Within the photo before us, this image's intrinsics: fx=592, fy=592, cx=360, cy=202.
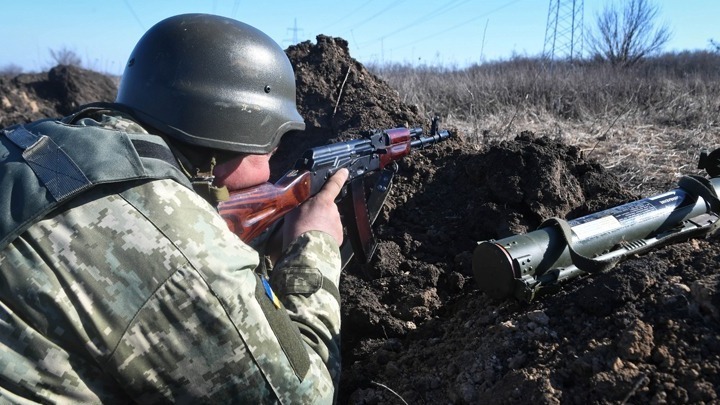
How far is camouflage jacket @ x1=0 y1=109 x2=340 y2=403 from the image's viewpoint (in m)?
1.79

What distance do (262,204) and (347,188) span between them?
1.11 meters

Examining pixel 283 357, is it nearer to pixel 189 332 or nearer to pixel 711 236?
pixel 189 332

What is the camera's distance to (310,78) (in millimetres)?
6152

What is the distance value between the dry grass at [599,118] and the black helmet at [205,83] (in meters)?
3.82

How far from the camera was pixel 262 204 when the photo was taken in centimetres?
299

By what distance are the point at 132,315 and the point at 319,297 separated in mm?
874

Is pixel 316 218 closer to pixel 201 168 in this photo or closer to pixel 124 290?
pixel 201 168

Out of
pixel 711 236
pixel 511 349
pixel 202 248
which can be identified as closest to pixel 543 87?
pixel 711 236

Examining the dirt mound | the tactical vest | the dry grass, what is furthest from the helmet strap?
the dirt mound

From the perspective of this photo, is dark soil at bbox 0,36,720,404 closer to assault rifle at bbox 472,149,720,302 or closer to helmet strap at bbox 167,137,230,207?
assault rifle at bbox 472,149,720,302

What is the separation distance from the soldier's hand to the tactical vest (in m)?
0.96

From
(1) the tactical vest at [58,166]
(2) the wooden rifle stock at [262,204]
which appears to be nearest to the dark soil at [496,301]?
(2) the wooden rifle stock at [262,204]

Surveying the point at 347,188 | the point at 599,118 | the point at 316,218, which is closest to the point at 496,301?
the point at 316,218

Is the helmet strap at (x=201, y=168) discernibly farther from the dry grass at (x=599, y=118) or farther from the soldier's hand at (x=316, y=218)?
the dry grass at (x=599, y=118)
